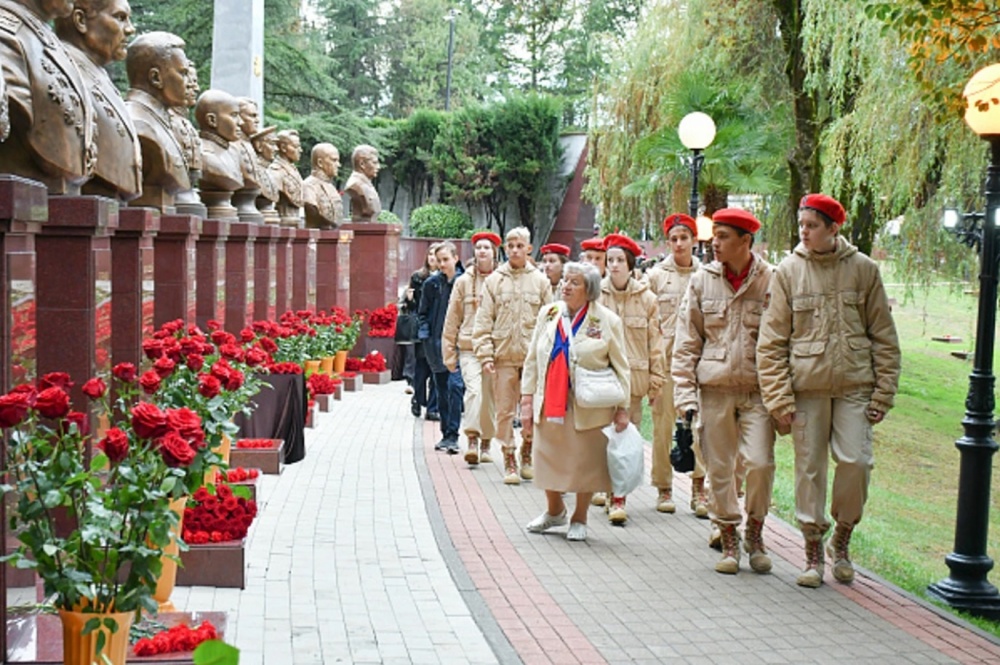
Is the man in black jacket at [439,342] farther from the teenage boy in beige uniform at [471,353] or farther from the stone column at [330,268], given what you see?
the stone column at [330,268]

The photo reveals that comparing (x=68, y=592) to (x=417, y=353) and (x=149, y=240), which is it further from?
(x=417, y=353)

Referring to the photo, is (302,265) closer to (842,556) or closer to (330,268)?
(330,268)

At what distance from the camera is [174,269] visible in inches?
380

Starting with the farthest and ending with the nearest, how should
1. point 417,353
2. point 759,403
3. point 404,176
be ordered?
point 404,176 < point 417,353 < point 759,403

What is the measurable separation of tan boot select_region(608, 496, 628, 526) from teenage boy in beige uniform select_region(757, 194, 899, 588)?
1933 mm

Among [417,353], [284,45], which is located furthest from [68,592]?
[284,45]

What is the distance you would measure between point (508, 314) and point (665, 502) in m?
2.18

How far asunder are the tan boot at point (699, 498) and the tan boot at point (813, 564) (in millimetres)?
1990

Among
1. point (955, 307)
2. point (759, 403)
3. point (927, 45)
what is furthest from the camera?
point (955, 307)

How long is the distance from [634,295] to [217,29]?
1233cm

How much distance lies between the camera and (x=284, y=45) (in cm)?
3186

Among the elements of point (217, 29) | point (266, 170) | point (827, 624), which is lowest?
point (827, 624)

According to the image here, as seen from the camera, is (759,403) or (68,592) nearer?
(68,592)

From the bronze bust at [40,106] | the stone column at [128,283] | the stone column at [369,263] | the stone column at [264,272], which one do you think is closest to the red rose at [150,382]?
the bronze bust at [40,106]
